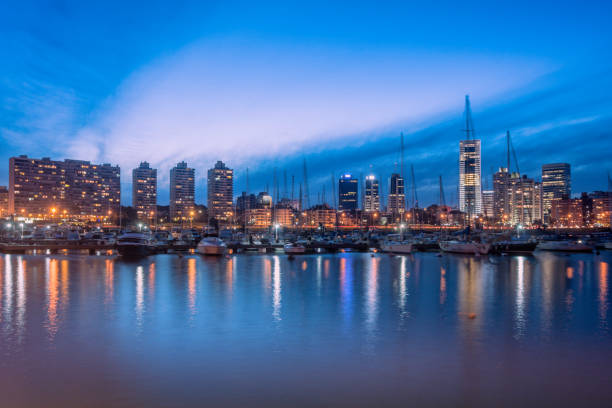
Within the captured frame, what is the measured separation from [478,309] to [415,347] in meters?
7.89

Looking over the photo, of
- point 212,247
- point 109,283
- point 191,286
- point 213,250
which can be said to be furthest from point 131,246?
point 191,286

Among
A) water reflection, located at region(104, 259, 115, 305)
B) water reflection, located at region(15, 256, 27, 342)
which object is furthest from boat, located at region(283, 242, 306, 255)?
water reflection, located at region(15, 256, 27, 342)

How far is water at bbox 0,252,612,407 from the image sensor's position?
10.1m

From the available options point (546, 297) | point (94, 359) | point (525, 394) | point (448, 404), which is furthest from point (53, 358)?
point (546, 297)

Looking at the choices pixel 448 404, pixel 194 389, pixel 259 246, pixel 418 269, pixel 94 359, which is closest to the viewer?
pixel 448 404

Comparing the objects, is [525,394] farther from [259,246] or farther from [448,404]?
[259,246]

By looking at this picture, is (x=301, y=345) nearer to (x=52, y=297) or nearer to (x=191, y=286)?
(x=191, y=286)

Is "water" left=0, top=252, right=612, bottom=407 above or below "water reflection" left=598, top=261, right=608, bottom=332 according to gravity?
above

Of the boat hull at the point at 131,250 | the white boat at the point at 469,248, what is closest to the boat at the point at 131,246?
the boat hull at the point at 131,250

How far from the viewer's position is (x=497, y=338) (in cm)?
1511

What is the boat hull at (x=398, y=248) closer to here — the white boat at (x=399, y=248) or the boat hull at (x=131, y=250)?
the white boat at (x=399, y=248)

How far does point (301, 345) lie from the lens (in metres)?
14.2

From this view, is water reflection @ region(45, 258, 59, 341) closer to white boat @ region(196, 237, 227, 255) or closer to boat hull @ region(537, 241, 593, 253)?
white boat @ region(196, 237, 227, 255)

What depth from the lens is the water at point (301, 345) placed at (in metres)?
10.1
